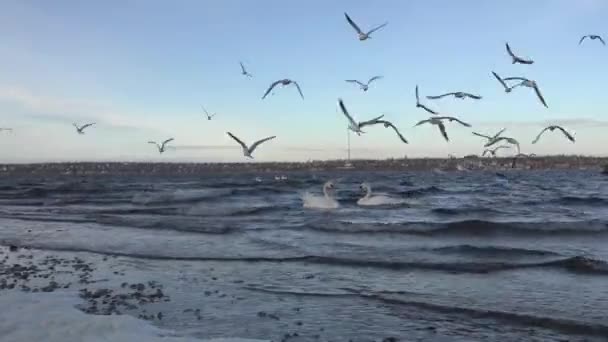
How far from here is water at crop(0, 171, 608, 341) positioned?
9.23 meters

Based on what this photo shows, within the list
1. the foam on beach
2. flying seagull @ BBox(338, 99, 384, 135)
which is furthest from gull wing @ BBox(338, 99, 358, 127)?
the foam on beach

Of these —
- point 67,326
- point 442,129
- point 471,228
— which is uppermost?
point 442,129

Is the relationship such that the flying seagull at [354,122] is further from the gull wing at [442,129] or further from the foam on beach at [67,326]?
the foam on beach at [67,326]

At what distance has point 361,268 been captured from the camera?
1430 centimetres

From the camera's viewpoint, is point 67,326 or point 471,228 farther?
point 471,228

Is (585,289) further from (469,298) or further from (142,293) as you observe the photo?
(142,293)

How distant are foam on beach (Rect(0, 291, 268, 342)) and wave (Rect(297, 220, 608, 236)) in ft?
43.5

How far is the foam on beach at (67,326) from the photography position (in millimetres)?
7738

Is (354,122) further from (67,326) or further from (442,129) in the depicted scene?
(67,326)

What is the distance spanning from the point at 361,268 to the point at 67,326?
7.50 metres

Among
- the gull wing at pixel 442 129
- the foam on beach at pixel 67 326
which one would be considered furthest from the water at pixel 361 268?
the gull wing at pixel 442 129

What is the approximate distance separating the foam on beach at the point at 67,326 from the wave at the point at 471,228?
1326 centimetres

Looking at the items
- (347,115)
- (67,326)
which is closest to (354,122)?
(347,115)

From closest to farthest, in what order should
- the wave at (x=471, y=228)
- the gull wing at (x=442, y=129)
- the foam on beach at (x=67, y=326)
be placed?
1. the foam on beach at (x=67, y=326)
2. the gull wing at (x=442, y=129)
3. the wave at (x=471, y=228)
